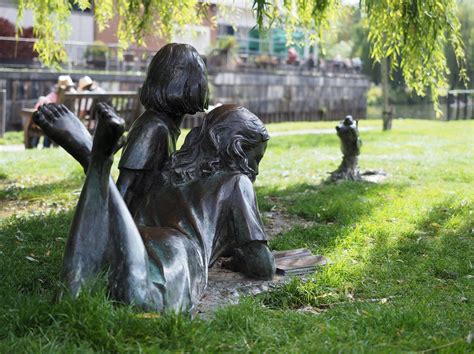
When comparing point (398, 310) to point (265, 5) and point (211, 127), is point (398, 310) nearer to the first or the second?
point (211, 127)

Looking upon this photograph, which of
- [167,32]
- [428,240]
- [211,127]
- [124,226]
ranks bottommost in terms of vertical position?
[428,240]

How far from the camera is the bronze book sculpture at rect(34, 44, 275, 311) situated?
3.88m

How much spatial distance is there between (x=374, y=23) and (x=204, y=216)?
5455 mm

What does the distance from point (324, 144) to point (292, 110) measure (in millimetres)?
19105

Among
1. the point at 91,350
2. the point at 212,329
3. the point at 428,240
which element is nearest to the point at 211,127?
the point at 212,329

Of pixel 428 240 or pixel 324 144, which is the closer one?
pixel 428 240

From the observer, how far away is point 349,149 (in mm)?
10117

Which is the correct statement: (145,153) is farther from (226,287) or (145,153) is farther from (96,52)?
(96,52)

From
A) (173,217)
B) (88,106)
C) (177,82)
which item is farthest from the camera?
(88,106)

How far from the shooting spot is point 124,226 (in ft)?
12.7

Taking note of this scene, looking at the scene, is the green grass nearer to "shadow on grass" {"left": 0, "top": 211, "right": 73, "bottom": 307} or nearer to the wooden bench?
the wooden bench

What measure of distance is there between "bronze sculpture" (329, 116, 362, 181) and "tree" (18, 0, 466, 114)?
950 mm

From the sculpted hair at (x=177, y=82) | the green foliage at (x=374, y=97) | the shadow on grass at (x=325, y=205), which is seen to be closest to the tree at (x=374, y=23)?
the shadow on grass at (x=325, y=205)

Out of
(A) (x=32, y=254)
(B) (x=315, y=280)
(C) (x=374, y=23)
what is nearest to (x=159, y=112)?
(B) (x=315, y=280)
